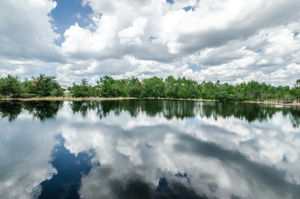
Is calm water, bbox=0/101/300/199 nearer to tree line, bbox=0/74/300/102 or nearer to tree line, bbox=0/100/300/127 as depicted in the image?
tree line, bbox=0/100/300/127

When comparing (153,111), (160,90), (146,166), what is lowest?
(146,166)

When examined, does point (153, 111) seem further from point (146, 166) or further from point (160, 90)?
point (160, 90)

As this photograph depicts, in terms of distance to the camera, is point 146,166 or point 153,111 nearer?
point 146,166

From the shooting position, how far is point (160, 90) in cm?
8444

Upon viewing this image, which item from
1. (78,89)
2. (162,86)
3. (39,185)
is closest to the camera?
(39,185)

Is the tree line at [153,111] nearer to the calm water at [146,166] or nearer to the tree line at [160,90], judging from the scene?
the calm water at [146,166]

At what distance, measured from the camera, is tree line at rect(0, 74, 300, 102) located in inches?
2468

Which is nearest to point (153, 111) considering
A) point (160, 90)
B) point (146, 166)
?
point (146, 166)

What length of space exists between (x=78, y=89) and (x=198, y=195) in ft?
234

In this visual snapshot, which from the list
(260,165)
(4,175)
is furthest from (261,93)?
(4,175)

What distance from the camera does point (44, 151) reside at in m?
10.5

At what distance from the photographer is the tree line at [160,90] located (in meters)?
62.7

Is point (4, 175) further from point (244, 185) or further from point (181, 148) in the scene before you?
point (244, 185)

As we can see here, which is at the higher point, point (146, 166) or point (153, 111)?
point (153, 111)
